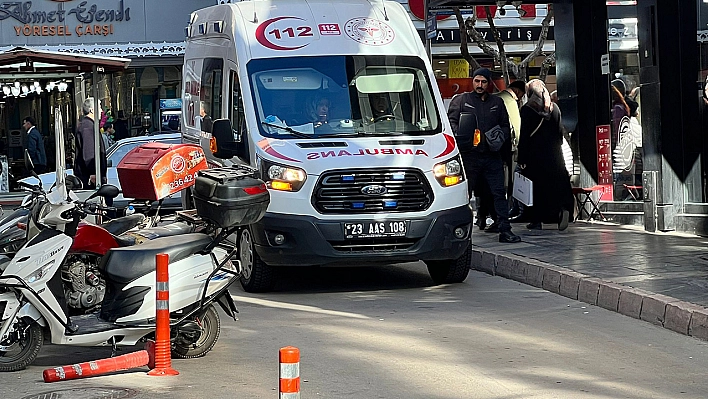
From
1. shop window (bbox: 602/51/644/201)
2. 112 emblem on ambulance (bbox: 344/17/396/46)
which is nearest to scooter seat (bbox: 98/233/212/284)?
112 emblem on ambulance (bbox: 344/17/396/46)

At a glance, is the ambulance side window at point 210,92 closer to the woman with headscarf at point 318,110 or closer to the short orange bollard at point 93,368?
the woman with headscarf at point 318,110

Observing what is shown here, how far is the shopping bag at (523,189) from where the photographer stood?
1337 cm

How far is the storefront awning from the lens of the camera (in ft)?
44.8

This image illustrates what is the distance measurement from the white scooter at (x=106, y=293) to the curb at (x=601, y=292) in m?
3.21

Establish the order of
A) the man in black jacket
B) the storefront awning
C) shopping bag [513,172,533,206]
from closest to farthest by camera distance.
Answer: the man in black jacket → shopping bag [513,172,533,206] → the storefront awning

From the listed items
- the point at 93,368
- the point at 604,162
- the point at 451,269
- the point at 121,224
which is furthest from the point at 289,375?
the point at 604,162

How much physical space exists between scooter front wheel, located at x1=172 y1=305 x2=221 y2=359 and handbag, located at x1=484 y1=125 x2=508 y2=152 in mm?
5297

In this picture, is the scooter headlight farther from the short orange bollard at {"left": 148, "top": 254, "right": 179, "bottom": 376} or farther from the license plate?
the license plate

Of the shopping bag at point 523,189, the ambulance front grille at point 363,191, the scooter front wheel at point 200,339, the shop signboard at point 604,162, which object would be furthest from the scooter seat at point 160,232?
the shop signboard at point 604,162

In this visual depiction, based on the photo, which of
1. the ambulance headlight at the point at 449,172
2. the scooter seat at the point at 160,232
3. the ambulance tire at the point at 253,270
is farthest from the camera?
the ambulance tire at the point at 253,270

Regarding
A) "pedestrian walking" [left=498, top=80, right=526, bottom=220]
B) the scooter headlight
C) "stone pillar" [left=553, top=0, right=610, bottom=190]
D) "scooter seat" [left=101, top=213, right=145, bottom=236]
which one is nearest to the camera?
the scooter headlight

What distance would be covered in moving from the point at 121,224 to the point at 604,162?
28.0 ft

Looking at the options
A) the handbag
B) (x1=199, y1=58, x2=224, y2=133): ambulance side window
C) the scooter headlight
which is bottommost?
the scooter headlight

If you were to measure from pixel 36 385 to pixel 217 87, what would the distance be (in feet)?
18.3
